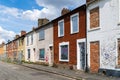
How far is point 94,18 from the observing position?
19641mm

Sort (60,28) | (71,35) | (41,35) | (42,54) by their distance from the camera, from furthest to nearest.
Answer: (41,35), (42,54), (60,28), (71,35)

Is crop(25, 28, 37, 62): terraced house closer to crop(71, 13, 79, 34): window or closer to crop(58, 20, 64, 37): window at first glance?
crop(58, 20, 64, 37): window

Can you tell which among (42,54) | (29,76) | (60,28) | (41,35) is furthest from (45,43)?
(29,76)

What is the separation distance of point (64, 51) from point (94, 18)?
7.21m

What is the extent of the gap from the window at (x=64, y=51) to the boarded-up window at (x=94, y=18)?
18.1 feet

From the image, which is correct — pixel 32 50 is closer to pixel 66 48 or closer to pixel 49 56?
pixel 49 56

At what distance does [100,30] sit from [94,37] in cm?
104

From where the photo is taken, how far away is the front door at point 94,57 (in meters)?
19.0

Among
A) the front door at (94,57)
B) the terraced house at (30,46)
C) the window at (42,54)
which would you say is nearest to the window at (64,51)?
the front door at (94,57)

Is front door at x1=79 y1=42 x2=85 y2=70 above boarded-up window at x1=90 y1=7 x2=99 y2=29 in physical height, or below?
below

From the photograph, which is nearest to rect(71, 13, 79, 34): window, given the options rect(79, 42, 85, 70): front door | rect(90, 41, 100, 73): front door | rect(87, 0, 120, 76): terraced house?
rect(79, 42, 85, 70): front door

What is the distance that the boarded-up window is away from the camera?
757 inches

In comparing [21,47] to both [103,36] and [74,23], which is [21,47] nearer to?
[74,23]

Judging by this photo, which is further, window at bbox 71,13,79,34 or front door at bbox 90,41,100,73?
window at bbox 71,13,79,34
